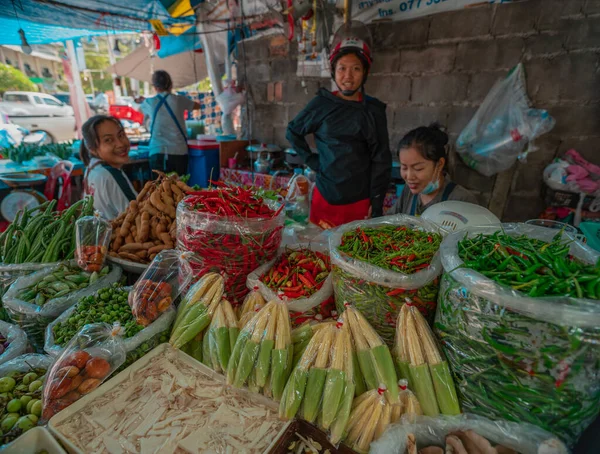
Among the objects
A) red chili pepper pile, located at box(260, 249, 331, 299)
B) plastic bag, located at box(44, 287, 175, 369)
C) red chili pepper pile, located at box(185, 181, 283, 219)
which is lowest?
plastic bag, located at box(44, 287, 175, 369)

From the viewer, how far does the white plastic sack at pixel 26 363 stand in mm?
1507

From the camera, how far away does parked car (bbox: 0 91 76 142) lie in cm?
1280

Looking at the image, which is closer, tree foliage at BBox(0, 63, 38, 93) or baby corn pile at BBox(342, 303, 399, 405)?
baby corn pile at BBox(342, 303, 399, 405)

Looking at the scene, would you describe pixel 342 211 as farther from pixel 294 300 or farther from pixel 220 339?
pixel 220 339

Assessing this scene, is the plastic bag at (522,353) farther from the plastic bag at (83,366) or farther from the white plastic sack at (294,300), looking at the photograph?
the plastic bag at (83,366)

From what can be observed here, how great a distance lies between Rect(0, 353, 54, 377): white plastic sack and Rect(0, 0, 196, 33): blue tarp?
209 inches

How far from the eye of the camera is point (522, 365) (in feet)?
3.12

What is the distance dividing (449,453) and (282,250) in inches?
51.6

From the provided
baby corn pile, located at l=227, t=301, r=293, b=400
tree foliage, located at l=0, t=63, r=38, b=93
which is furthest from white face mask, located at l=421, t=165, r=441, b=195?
tree foliage, located at l=0, t=63, r=38, b=93

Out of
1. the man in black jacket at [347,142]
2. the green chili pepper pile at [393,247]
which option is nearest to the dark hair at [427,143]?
the man in black jacket at [347,142]

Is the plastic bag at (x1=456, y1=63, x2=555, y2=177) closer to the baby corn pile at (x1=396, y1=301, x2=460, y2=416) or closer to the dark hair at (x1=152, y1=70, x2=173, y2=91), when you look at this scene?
the baby corn pile at (x1=396, y1=301, x2=460, y2=416)

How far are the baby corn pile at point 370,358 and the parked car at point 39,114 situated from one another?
15729mm

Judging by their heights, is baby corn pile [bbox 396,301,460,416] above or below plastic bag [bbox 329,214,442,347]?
below

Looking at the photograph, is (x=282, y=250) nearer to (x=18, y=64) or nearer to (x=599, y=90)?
(x=599, y=90)
